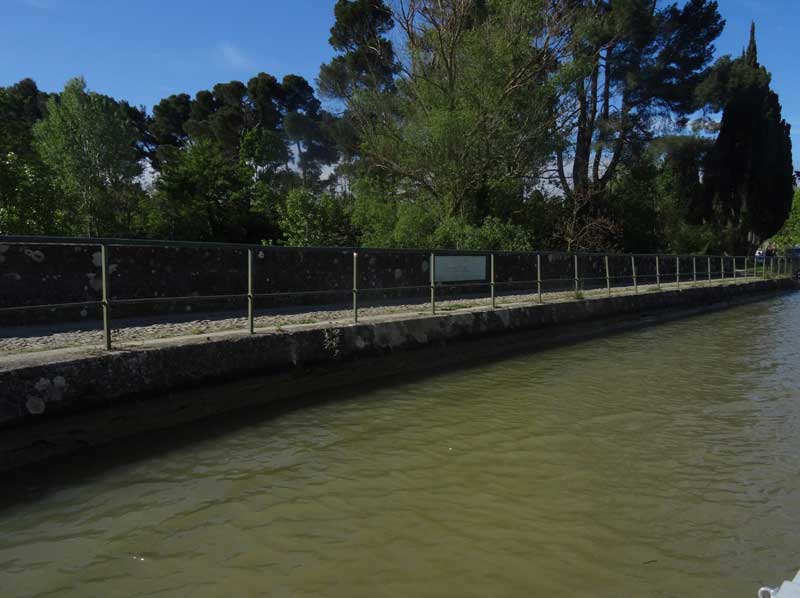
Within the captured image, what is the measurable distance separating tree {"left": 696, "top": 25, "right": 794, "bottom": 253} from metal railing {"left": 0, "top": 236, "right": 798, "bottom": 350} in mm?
3728

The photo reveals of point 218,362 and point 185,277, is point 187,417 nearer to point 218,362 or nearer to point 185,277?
point 218,362

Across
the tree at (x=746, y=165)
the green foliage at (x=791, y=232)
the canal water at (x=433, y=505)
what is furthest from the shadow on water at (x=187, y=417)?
the green foliage at (x=791, y=232)

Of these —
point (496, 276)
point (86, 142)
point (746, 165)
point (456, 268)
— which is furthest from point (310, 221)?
point (746, 165)

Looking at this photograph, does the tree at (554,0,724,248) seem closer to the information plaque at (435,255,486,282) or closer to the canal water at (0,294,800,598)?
the information plaque at (435,255,486,282)

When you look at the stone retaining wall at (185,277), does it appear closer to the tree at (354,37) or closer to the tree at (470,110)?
the tree at (470,110)

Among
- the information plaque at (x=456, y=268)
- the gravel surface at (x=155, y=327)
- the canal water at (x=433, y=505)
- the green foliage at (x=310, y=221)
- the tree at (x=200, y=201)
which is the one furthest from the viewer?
the tree at (x=200, y=201)

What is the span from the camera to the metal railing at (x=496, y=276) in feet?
16.2

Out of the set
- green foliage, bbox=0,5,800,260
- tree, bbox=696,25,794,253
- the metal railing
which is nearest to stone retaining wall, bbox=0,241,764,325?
the metal railing

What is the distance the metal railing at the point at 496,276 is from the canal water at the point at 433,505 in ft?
4.35

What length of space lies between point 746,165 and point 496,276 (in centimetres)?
2848

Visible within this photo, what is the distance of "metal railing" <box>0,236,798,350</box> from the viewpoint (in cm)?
495

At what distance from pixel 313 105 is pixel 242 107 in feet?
Answer: 24.6

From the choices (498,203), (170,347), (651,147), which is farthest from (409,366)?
(651,147)

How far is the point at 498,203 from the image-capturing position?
62.4 feet
